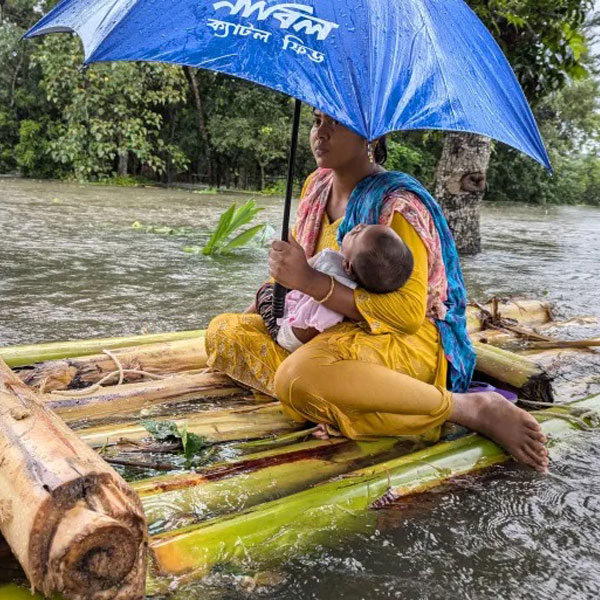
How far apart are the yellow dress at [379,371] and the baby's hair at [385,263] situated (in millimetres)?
56

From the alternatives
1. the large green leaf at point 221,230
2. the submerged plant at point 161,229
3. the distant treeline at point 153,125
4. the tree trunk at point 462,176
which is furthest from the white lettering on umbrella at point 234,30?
the distant treeline at point 153,125

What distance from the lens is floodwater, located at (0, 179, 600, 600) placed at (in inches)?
64.9

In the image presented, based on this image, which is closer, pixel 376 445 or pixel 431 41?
pixel 431 41

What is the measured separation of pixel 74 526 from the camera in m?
1.24

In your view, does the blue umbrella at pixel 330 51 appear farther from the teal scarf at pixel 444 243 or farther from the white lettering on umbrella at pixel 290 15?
the teal scarf at pixel 444 243

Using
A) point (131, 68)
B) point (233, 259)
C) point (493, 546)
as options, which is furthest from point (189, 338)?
point (131, 68)

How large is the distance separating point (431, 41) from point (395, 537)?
1326 millimetres

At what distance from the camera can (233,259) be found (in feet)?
22.8

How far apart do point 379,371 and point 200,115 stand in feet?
53.0

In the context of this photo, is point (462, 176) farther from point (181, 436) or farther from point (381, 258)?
point (181, 436)

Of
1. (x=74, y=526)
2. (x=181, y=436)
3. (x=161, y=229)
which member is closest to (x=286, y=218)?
(x=181, y=436)

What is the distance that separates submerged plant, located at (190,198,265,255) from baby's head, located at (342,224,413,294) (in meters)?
4.02

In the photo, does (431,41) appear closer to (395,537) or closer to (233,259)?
(395,537)

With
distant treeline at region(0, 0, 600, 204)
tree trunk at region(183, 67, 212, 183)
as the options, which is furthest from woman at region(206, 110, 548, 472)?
tree trunk at region(183, 67, 212, 183)
